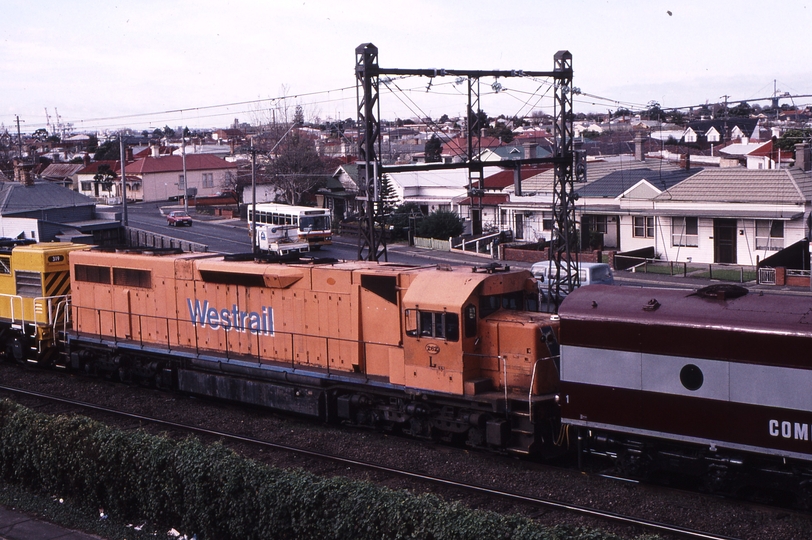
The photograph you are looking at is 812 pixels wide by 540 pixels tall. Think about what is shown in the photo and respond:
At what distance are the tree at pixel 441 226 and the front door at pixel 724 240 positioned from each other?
17313 millimetres

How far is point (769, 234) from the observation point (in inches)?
1549

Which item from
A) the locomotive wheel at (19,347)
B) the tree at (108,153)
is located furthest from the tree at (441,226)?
the tree at (108,153)

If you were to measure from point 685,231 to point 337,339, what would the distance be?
102ft

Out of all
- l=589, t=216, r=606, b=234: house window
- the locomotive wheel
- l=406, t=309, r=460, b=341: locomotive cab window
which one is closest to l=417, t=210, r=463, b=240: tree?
l=589, t=216, r=606, b=234: house window

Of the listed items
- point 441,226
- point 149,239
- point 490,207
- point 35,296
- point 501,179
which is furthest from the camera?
point 501,179

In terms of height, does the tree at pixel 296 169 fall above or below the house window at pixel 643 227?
above

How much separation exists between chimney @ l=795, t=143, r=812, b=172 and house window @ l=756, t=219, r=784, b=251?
5.82 m

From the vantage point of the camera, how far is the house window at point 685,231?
138 ft

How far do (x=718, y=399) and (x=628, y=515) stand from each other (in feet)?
6.92

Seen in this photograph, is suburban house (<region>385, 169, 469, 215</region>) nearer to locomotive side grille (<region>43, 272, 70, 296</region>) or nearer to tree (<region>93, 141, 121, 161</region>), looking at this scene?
locomotive side grille (<region>43, 272, 70, 296</region>)

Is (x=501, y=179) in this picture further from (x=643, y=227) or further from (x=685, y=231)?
(x=685, y=231)

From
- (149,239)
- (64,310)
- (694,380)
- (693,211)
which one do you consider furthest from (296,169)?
(694,380)

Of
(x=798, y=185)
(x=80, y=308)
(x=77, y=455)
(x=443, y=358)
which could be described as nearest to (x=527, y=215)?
(x=798, y=185)

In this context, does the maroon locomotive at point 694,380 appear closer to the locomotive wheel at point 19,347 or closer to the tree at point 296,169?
the locomotive wheel at point 19,347
